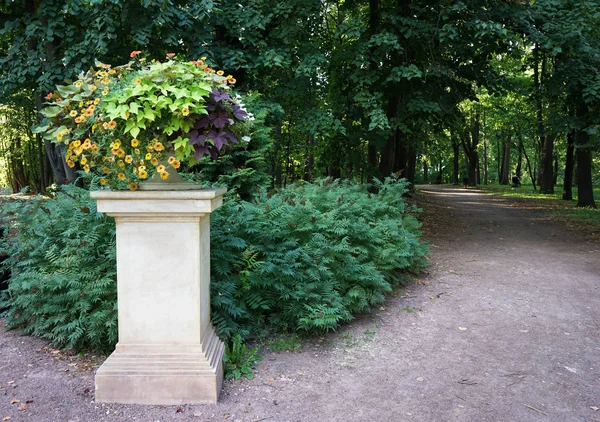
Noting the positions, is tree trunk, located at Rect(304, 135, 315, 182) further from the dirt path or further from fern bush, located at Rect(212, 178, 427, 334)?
the dirt path

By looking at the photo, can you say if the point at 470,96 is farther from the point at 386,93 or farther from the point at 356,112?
the point at 356,112

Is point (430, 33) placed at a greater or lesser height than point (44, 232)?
greater

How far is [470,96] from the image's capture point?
39.4ft

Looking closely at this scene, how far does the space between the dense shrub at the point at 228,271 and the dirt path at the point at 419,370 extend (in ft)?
0.97

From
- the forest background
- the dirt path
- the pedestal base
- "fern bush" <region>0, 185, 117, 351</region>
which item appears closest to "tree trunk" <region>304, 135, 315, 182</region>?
the forest background

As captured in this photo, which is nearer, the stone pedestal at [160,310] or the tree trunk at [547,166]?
the stone pedestal at [160,310]

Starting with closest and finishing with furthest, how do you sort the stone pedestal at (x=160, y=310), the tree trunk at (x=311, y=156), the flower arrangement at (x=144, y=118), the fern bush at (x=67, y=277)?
the flower arrangement at (x=144, y=118), the stone pedestal at (x=160, y=310), the fern bush at (x=67, y=277), the tree trunk at (x=311, y=156)

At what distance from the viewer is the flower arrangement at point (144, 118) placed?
3.01 metres

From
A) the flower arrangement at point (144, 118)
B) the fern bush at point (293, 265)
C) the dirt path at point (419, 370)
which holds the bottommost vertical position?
the dirt path at point (419, 370)

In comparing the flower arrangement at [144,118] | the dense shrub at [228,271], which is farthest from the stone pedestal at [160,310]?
the dense shrub at [228,271]

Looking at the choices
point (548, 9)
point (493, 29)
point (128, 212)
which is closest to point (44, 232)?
point (128, 212)

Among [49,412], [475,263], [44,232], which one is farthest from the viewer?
[475,263]

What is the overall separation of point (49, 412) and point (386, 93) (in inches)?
405

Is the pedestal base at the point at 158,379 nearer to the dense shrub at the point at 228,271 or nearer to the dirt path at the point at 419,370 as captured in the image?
the dirt path at the point at 419,370
